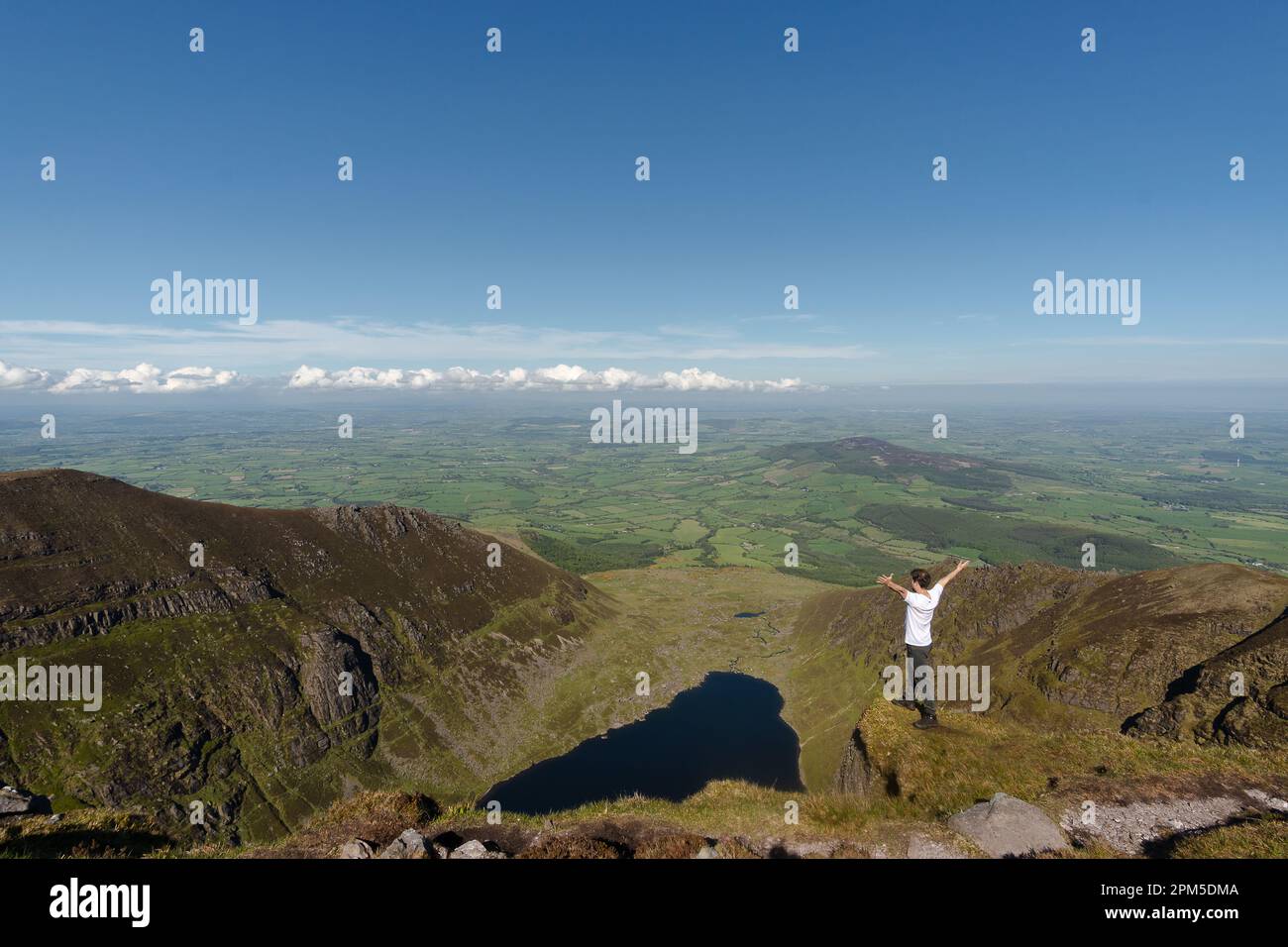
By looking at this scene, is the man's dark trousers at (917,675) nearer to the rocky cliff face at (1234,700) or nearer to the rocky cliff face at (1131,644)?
the rocky cliff face at (1234,700)

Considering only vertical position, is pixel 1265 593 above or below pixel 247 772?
above

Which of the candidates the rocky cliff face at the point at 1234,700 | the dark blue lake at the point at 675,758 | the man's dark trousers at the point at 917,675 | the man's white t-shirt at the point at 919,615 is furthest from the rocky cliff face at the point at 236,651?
the rocky cliff face at the point at 1234,700

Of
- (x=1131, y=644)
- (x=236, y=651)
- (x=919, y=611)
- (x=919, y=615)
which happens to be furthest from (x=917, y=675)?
(x=236, y=651)

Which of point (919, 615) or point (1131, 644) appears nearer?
point (919, 615)

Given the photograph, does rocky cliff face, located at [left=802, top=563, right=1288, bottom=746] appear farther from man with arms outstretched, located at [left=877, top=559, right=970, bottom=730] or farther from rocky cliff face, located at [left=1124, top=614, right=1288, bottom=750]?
man with arms outstretched, located at [left=877, top=559, right=970, bottom=730]

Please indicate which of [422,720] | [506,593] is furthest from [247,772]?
[506,593]

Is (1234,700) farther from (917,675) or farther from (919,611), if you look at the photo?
(919,611)
